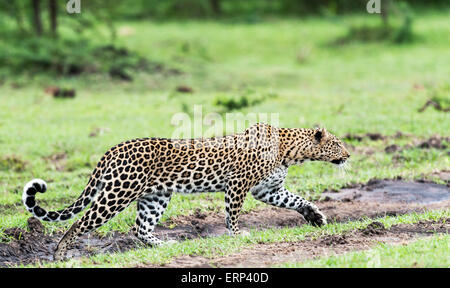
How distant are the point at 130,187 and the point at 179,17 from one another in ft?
90.8

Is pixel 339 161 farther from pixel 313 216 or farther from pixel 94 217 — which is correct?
pixel 94 217

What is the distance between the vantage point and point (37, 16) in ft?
70.7

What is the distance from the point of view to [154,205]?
27.6ft

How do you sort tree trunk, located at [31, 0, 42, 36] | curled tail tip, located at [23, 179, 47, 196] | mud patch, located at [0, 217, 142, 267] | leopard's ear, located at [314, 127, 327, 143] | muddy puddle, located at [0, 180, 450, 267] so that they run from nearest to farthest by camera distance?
1. curled tail tip, located at [23, 179, 47, 196]
2. mud patch, located at [0, 217, 142, 267]
3. muddy puddle, located at [0, 180, 450, 267]
4. leopard's ear, located at [314, 127, 327, 143]
5. tree trunk, located at [31, 0, 42, 36]

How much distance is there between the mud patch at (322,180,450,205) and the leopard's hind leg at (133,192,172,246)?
2.88 m

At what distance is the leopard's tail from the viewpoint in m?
7.35

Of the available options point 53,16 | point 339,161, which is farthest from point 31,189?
point 53,16

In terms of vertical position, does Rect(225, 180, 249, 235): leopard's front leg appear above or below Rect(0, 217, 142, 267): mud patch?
above

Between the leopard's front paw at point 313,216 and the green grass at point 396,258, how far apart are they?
1785mm

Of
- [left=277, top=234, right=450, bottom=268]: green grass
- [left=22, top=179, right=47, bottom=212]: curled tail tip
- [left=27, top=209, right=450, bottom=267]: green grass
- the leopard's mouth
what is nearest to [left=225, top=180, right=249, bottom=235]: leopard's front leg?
[left=27, top=209, right=450, bottom=267]: green grass

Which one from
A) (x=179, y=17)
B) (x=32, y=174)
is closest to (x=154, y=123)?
(x=32, y=174)

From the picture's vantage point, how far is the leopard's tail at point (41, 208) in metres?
7.35

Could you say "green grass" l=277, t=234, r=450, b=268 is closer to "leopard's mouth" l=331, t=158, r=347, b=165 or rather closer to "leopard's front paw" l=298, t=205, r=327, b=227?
"leopard's front paw" l=298, t=205, r=327, b=227

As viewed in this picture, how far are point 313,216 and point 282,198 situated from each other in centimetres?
45
